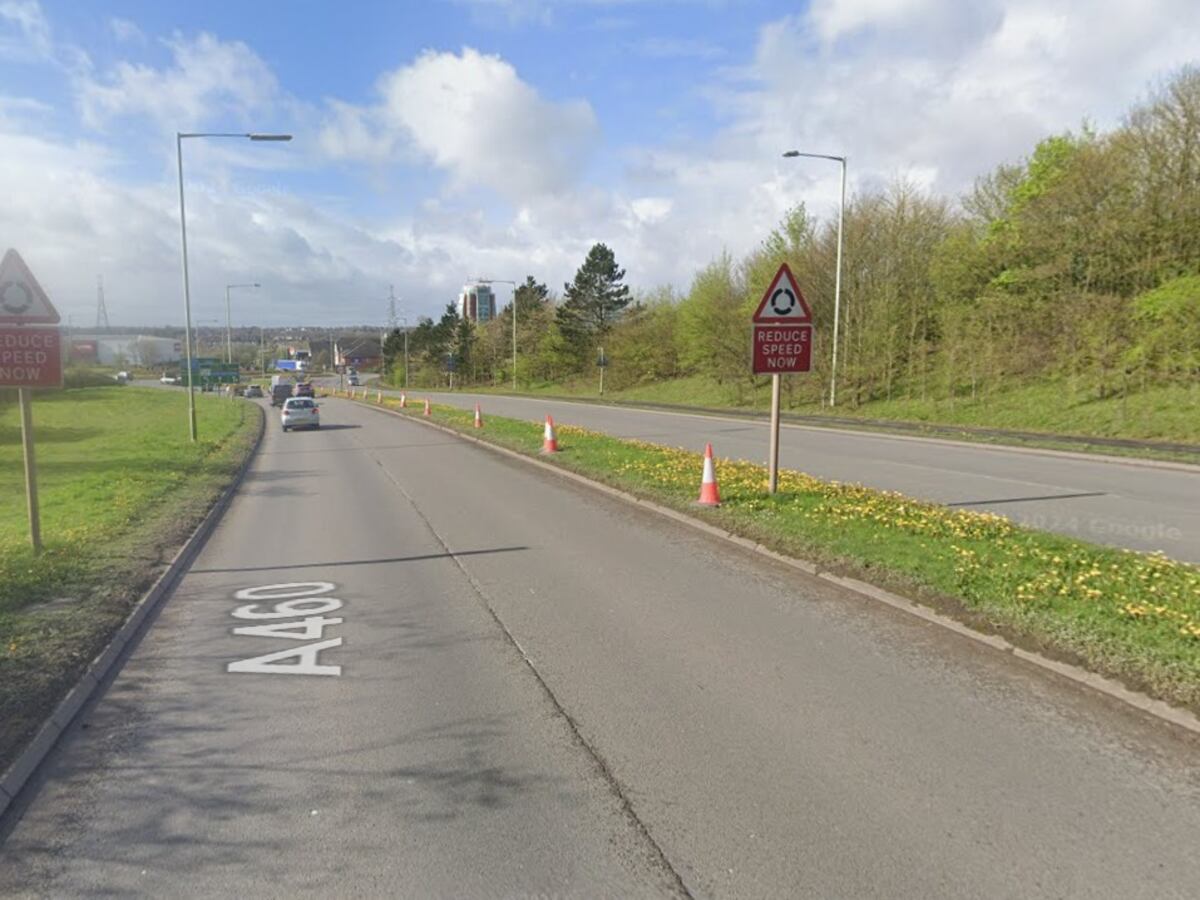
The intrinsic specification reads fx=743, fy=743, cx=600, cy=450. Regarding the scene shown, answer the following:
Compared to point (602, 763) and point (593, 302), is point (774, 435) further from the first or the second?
point (593, 302)

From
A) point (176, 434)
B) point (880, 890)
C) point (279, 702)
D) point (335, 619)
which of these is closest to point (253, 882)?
point (279, 702)

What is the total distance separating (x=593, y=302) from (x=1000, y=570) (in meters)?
58.6

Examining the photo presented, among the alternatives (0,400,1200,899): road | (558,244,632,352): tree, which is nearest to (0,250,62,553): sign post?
(0,400,1200,899): road

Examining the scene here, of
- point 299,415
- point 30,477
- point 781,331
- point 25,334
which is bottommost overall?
point 299,415

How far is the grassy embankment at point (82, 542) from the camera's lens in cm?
468

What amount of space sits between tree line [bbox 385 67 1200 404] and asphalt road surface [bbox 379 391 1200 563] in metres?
6.94

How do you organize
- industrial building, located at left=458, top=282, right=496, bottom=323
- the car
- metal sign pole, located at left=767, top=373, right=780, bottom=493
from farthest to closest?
industrial building, located at left=458, top=282, right=496, bottom=323 < the car < metal sign pole, located at left=767, top=373, right=780, bottom=493

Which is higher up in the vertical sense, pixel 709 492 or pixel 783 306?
pixel 783 306

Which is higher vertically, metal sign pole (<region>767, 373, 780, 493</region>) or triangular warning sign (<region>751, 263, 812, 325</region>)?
triangular warning sign (<region>751, 263, 812, 325</region>)

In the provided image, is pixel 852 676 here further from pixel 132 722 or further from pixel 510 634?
pixel 132 722

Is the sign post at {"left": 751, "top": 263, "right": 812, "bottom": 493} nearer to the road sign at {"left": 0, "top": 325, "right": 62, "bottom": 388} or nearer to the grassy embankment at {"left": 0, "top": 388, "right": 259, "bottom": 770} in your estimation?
the grassy embankment at {"left": 0, "top": 388, "right": 259, "bottom": 770}

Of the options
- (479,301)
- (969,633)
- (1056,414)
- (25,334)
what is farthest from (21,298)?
(479,301)

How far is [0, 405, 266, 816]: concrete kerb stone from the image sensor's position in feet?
11.4

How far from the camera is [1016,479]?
41.8 ft
